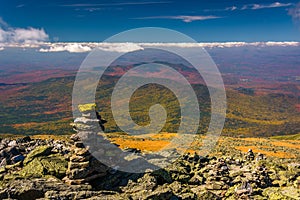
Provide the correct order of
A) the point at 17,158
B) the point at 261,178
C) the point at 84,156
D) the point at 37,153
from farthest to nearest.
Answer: the point at 17,158
the point at 261,178
the point at 37,153
the point at 84,156

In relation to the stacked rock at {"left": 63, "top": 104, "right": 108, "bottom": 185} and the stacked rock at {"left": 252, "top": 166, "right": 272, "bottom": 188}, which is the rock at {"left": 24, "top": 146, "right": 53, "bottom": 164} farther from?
the stacked rock at {"left": 252, "top": 166, "right": 272, "bottom": 188}

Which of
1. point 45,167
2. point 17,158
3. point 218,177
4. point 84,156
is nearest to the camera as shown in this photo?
point 84,156

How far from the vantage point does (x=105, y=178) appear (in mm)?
37094

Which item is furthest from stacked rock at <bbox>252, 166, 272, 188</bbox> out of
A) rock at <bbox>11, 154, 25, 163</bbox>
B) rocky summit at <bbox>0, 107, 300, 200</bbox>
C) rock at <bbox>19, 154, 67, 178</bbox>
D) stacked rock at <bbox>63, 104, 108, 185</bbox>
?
rock at <bbox>11, 154, 25, 163</bbox>

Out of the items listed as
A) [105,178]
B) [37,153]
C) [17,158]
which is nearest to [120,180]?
[105,178]

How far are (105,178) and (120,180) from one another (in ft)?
5.91

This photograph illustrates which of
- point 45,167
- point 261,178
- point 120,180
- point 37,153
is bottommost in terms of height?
point 261,178

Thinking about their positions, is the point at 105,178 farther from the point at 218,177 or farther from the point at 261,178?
the point at 261,178

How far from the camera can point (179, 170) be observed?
42906 millimetres

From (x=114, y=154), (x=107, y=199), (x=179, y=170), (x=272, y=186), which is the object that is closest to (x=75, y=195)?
(x=107, y=199)

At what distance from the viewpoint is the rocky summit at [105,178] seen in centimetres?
3147

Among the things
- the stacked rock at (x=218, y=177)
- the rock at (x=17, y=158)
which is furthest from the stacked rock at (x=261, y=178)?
the rock at (x=17, y=158)

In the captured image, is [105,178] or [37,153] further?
[37,153]

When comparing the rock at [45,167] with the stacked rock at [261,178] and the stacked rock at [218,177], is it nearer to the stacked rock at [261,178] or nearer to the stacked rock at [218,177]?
the stacked rock at [218,177]
